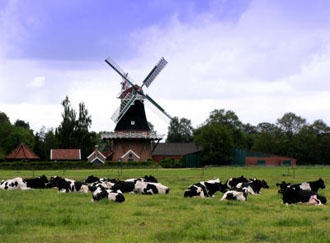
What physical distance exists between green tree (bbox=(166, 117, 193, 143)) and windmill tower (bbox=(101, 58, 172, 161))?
57.9 m

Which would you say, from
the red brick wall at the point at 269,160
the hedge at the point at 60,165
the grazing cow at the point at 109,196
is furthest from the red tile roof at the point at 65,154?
the grazing cow at the point at 109,196

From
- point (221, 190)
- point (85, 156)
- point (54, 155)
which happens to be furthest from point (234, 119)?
point (221, 190)

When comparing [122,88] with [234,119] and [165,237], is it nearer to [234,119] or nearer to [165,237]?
[234,119]

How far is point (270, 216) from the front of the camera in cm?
1293

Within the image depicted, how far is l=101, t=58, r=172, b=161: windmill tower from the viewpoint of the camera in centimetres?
7200

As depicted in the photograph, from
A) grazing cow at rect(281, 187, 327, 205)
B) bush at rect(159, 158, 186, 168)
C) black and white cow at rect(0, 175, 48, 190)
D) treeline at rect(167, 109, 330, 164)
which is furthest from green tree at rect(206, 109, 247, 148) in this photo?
grazing cow at rect(281, 187, 327, 205)

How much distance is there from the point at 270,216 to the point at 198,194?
5622 mm

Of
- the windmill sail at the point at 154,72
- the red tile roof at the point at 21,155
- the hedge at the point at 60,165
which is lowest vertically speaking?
the hedge at the point at 60,165

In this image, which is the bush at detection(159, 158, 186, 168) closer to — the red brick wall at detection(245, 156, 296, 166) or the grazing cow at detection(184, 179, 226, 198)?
the red brick wall at detection(245, 156, 296, 166)

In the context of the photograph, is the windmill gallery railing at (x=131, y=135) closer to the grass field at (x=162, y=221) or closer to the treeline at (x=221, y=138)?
the treeline at (x=221, y=138)

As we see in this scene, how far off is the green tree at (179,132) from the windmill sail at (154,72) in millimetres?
57718

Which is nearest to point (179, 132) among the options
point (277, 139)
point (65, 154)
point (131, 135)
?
point (277, 139)

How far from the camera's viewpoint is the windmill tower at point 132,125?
7200 centimetres

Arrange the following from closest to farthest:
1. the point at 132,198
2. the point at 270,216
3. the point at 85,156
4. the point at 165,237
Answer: the point at 165,237
the point at 270,216
the point at 132,198
the point at 85,156
